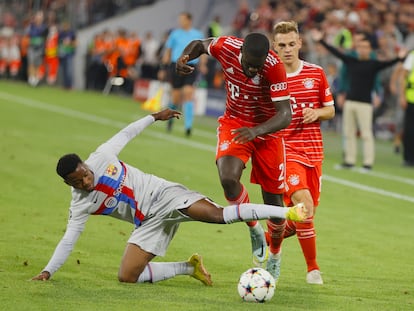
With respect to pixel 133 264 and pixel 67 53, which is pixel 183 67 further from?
pixel 67 53

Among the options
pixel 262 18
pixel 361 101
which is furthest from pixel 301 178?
pixel 262 18

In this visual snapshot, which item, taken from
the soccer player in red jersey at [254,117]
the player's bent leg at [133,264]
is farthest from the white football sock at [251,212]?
the player's bent leg at [133,264]

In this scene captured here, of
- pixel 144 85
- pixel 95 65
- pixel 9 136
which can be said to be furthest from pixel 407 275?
pixel 95 65

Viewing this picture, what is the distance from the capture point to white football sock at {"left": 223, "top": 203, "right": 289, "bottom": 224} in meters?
9.02

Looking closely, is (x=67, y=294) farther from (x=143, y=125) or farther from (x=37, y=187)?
(x=37, y=187)

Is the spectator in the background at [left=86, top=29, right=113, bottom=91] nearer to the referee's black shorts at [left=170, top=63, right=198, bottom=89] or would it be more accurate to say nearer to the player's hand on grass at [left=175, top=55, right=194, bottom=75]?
the referee's black shorts at [left=170, top=63, right=198, bottom=89]

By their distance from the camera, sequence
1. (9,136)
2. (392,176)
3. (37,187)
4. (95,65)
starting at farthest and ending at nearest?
(95,65), (9,136), (392,176), (37,187)

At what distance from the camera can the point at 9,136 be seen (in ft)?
73.8

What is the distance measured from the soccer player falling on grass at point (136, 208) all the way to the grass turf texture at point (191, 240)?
19 centimetres

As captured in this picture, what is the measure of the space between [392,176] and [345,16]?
10.4 meters

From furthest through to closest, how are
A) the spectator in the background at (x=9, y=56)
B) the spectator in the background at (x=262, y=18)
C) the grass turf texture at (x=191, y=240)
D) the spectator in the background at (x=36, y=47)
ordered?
the spectator in the background at (x=9, y=56) → the spectator in the background at (x=36, y=47) → the spectator in the background at (x=262, y=18) → the grass turf texture at (x=191, y=240)

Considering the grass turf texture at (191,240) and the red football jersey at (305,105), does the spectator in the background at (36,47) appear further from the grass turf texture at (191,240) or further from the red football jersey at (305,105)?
the red football jersey at (305,105)

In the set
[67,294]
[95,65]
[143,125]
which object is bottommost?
[95,65]

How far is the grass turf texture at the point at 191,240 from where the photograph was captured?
925 centimetres
